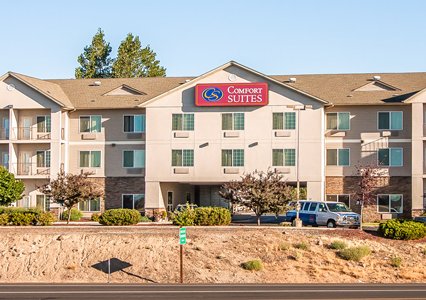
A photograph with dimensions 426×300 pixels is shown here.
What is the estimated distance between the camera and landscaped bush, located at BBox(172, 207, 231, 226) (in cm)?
4888

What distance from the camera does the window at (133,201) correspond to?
63.2m

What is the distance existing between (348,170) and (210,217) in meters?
16.4

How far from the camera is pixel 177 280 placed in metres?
40.8

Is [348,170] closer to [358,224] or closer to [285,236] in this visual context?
[358,224]

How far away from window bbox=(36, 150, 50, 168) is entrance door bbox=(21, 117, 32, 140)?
1.44m

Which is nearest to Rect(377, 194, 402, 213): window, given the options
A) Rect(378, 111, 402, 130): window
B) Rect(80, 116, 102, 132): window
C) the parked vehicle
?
Rect(378, 111, 402, 130): window

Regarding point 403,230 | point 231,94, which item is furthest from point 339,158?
point 403,230

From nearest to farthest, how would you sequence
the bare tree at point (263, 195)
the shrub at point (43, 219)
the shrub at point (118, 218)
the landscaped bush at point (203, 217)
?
the landscaped bush at point (203, 217), the shrub at point (118, 218), the bare tree at point (263, 195), the shrub at point (43, 219)

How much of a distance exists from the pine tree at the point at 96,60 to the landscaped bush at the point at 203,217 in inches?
1890

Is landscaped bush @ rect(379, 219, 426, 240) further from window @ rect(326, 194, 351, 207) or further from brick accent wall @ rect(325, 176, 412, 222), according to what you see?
window @ rect(326, 194, 351, 207)

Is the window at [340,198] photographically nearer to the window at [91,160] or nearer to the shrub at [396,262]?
the window at [91,160]

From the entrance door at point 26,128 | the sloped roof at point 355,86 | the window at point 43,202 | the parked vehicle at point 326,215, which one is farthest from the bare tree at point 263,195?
the entrance door at point 26,128

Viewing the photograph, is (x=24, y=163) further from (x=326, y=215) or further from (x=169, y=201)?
(x=326, y=215)

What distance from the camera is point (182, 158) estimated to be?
204ft
